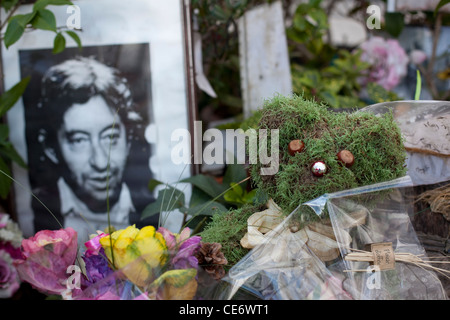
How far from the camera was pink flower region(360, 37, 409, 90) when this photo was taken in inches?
47.7

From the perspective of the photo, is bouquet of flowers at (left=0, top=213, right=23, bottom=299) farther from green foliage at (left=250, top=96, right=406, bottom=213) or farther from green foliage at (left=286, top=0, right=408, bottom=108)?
green foliage at (left=286, top=0, right=408, bottom=108)

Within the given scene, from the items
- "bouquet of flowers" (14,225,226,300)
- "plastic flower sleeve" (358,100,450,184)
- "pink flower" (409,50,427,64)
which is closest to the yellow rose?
"bouquet of flowers" (14,225,226,300)

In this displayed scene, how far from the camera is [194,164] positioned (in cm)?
89

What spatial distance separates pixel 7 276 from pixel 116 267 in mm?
116

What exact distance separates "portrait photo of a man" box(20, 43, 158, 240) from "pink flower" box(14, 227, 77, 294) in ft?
1.36

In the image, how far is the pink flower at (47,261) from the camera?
47cm

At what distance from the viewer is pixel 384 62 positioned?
1.22 meters

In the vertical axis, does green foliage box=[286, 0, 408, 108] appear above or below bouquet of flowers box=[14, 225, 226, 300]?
above

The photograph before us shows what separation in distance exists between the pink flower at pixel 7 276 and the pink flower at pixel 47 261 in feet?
0.04

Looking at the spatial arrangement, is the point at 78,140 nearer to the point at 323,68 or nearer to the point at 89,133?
the point at 89,133
